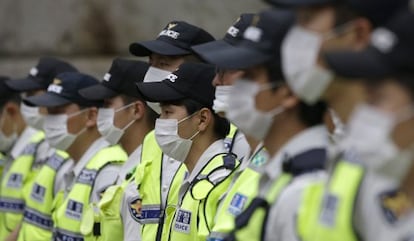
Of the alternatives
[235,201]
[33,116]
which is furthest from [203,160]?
[33,116]

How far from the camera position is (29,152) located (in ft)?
33.9

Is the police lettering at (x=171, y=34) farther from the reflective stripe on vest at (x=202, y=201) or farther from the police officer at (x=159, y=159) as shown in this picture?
the reflective stripe on vest at (x=202, y=201)

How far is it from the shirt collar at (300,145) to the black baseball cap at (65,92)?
159 inches

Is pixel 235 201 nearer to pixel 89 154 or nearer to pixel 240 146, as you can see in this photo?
pixel 240 146

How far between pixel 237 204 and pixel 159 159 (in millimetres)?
1928

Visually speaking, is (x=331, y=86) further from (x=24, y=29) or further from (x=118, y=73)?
(x=24, y=29)

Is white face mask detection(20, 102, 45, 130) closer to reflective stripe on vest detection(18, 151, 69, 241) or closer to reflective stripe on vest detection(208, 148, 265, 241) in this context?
reflective stripe on vest detection(18, 151, 69, 241)

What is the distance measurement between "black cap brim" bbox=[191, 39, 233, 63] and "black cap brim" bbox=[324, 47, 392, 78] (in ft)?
3.60

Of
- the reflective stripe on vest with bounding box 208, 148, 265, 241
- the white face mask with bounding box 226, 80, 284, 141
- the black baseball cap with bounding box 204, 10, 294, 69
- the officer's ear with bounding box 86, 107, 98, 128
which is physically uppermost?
the black baseball cap with bounding box 204, 10, 294, 69

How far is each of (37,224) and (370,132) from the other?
17.0 ft

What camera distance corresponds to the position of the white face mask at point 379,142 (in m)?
4.23

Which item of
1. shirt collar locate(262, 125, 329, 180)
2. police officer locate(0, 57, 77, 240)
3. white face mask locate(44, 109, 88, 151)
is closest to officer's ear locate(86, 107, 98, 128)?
white face mask locate(44, 109, 88, 151)

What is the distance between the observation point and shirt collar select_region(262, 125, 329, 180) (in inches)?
199

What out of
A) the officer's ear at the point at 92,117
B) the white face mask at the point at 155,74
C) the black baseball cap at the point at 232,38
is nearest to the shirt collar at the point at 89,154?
the officer's ear at the point at 92,117
